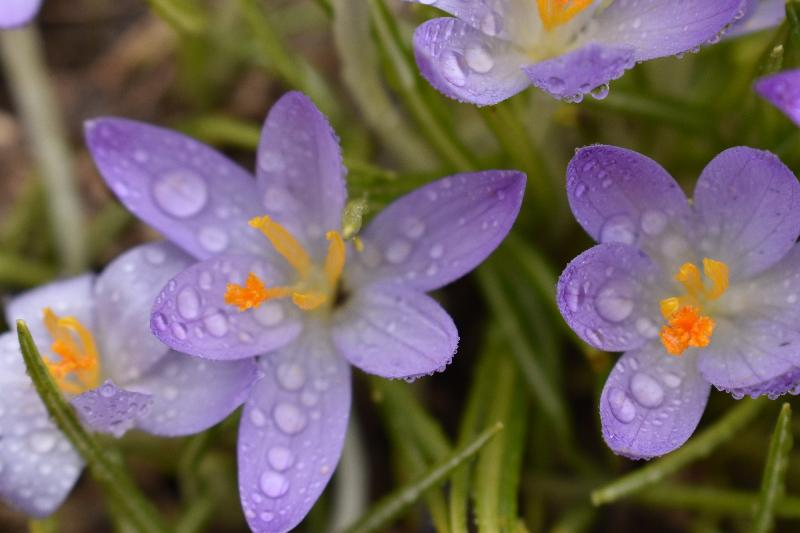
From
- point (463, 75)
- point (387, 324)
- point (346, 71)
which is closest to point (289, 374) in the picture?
point (387, 324)

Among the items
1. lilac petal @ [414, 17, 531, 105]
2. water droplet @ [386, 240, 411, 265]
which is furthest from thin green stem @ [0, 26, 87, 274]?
lilac petal @ [414, 17, 531, 105]

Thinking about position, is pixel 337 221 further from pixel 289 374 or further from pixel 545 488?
pixel 545 488

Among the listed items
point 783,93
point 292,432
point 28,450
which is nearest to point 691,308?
point 783,93

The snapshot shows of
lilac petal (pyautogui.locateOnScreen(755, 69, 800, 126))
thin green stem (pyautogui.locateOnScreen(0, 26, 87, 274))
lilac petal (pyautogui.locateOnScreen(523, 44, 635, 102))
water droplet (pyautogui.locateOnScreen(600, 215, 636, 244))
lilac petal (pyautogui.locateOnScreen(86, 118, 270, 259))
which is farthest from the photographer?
thin green stem (pyautogui.locateOnScreen(0, 26, 87, 274))

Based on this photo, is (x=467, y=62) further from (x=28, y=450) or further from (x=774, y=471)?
(x=28, y=450)

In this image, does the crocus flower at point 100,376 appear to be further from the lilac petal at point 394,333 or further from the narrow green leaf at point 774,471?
the narrow green leaf at point 774,471

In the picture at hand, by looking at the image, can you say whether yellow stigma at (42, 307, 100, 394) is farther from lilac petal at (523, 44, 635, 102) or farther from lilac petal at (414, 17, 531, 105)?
lilac petal at (523, 44, 635, 102)
